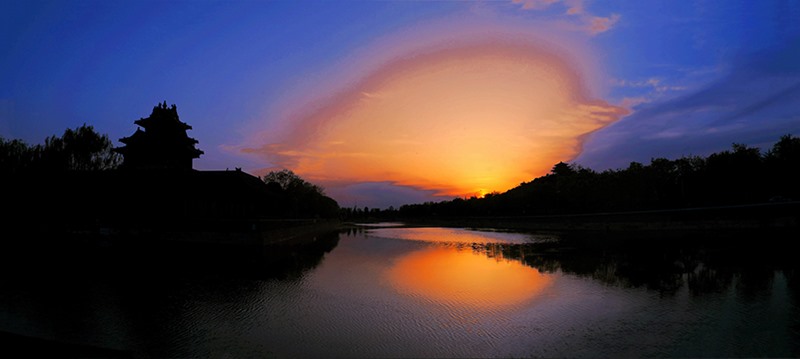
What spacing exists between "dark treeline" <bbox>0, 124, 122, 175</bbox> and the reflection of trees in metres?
31.0

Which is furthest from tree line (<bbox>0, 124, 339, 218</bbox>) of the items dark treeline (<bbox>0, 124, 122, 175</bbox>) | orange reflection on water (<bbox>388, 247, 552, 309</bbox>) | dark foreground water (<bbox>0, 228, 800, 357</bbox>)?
orange reflection on water (<bbox>388, 247, 552, 309</bbox>)

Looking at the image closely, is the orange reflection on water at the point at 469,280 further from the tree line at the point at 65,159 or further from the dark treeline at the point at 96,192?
the tree line at the point at 65,159

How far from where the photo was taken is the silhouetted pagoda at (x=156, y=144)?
4153cm

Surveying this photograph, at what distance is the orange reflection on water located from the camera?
473 inches

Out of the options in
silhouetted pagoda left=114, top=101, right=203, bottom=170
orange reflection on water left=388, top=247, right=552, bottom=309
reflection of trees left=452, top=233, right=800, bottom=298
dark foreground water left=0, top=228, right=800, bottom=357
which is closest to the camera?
dark foreground water left=0, top=228, right=800, bottom=357

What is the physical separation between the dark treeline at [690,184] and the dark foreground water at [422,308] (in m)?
32.8

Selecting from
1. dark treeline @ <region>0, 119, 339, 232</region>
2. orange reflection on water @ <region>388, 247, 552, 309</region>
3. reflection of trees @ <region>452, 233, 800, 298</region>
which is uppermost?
dark treeline @ <region>0, 119, 339, 232</region>

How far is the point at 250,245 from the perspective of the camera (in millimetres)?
27625

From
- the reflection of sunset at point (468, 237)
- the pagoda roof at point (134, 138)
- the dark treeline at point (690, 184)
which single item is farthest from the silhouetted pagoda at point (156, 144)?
the dark treeline at point (690, 184)

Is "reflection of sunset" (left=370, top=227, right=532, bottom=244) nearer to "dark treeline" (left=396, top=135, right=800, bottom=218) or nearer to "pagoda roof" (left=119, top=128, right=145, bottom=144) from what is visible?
"dark treeline" (left=396, top=135, right=800, bottom=218)

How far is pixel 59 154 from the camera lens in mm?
30453

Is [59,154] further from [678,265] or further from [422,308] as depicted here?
[678,265]

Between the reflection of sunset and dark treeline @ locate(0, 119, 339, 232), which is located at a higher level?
dark treeline @ locate(0, 119, 339, 232)

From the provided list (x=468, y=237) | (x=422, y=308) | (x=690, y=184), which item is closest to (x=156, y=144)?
(x=468, y=237)
